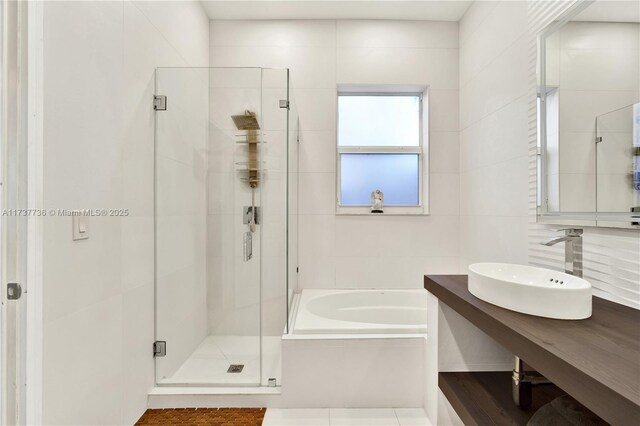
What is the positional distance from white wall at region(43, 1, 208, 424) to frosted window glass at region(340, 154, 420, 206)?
1.54 m

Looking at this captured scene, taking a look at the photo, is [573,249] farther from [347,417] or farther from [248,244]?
[248,244]

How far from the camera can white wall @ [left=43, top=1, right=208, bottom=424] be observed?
107 centimetres

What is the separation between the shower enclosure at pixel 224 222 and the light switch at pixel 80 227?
582 millimetres

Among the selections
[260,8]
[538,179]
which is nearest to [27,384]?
[538,179]

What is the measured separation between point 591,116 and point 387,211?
152 centimetres

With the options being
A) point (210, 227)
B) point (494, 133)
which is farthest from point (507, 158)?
point (210, 227)

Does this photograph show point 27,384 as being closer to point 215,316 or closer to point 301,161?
point 215,316

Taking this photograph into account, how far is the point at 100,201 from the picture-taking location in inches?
51.1

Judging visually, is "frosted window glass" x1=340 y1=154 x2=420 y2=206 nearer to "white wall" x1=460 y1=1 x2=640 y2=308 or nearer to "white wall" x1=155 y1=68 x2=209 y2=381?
"white wall" x1=460 y1=1 x2=640 y2=308

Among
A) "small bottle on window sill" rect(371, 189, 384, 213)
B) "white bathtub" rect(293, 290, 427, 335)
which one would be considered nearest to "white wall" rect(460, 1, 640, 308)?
"white bathtub" rect(293, 290, 427, 335)

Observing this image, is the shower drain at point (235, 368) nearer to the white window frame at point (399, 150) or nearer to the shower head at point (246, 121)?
the white window frame at point (399, 150)

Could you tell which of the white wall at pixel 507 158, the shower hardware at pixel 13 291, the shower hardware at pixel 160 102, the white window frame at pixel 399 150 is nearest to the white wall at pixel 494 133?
the white wall at pixel 507 158

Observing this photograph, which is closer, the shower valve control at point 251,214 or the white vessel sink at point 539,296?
the white vessel sink at point 539,296

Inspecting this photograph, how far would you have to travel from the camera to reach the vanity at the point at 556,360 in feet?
2.03
